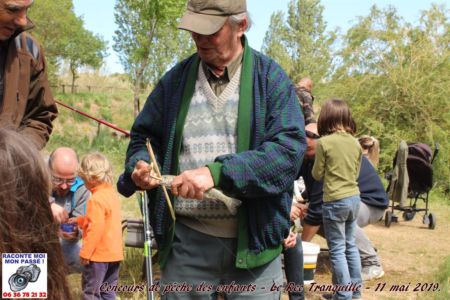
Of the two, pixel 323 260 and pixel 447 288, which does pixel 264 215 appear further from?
pixel 323 260

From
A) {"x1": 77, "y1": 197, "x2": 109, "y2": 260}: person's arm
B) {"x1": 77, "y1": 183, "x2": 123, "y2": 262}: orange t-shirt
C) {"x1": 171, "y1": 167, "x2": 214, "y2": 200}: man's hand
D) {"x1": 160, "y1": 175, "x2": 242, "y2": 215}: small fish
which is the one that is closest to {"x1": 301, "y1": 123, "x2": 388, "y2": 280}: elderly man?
{"x1": 77, "y1": 183, "x2": 123, "y2": 262}: orange t-shirt

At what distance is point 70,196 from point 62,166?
0.38m

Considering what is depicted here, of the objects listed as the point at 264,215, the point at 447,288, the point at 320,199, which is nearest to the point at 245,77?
the point at 264,215

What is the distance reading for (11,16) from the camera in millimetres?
2730

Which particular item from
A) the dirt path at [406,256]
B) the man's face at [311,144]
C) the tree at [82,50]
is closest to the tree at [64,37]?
the tree at [82,50]

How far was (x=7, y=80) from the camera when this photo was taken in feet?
9.30

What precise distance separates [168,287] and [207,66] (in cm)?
99

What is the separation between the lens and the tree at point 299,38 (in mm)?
35062

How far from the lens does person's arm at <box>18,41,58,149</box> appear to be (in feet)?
9.95

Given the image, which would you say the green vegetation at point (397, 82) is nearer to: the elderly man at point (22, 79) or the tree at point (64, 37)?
the elderly man at point (22, 79)

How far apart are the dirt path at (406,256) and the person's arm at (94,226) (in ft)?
6.03

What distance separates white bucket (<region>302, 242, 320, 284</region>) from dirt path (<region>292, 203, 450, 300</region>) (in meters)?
0.15

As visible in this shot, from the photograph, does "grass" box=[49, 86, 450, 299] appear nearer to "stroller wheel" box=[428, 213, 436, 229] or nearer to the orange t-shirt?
the orange t-shirt

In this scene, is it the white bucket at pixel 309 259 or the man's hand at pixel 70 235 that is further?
the white bucket at pixel 309 259
